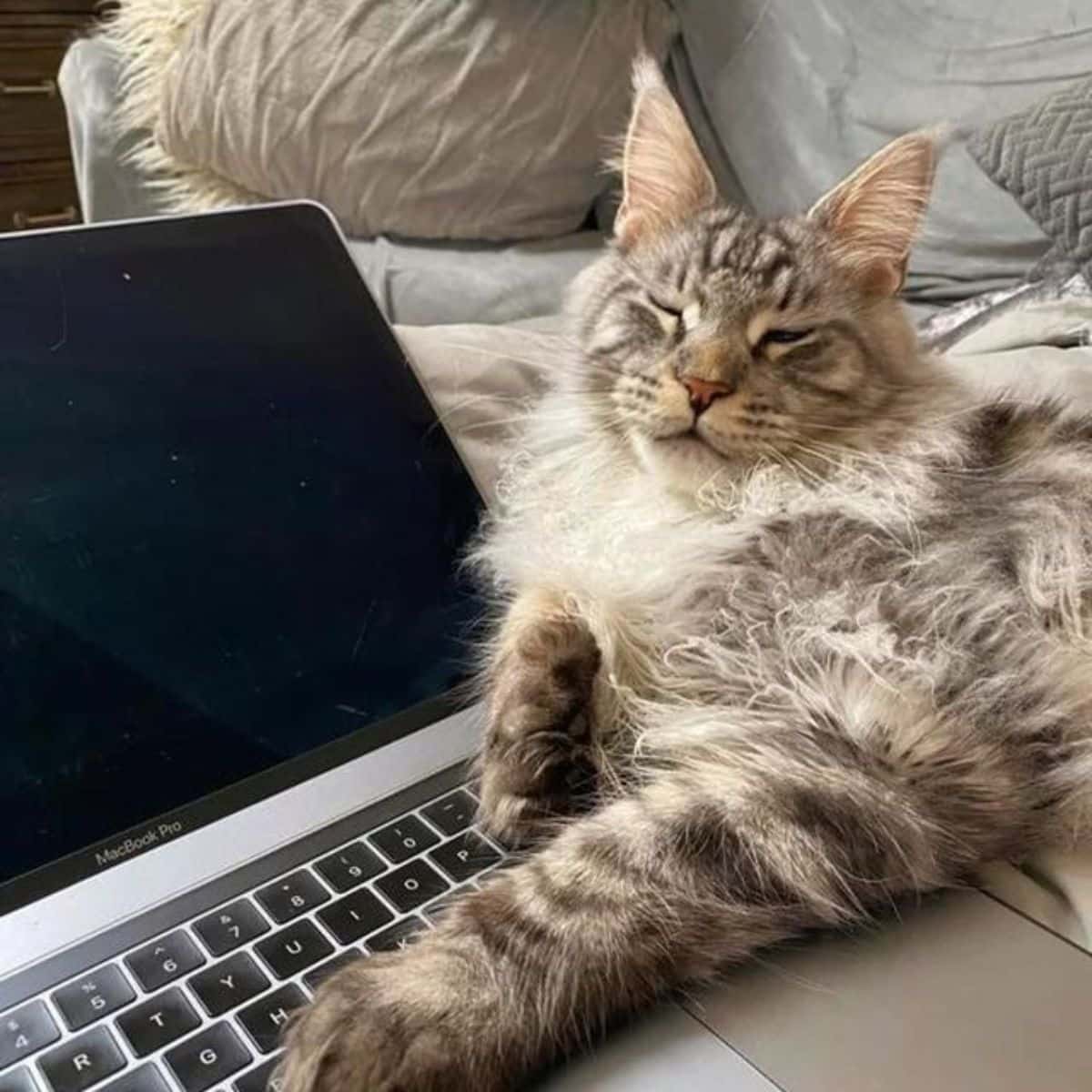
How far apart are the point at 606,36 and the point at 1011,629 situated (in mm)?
1474

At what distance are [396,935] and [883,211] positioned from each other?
74 cm

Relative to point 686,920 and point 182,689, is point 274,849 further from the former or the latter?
point 686,920

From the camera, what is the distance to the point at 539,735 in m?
0.83

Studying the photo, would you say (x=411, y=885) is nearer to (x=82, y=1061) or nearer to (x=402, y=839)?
(x=402, y=839)

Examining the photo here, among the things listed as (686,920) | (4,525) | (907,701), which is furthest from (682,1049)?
(4,525)

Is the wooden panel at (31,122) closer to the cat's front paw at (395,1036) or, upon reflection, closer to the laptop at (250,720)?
the laptop at (250,720)

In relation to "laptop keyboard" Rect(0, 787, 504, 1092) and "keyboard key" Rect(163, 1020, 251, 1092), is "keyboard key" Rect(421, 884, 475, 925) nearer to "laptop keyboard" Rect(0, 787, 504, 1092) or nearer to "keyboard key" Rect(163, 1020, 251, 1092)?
"laptop keyboard" Rect(0, 787, 504, 1092)

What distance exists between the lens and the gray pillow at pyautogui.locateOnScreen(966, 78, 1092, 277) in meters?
1.34

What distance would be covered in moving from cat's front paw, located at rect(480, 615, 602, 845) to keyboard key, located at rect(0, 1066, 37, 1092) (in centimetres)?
31

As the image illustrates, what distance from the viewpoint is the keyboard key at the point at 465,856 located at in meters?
0.77

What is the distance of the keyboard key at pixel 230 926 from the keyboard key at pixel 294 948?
0.01 m

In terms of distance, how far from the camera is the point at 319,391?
102 cm

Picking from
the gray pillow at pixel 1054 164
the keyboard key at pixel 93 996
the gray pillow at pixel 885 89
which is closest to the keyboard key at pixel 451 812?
the keyboard key at pixel 93 996

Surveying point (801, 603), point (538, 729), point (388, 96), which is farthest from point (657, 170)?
point (388, 96)
